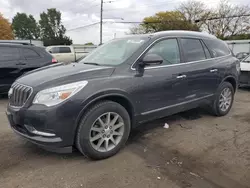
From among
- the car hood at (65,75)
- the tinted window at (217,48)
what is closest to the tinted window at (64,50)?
the tinted window at (217,48)

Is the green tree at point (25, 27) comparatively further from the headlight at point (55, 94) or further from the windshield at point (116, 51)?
the headlight at point (55, 94)

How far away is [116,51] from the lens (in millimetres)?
4102

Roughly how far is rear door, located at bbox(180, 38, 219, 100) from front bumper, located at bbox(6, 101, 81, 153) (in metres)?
2.36

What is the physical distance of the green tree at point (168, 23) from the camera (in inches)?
1538

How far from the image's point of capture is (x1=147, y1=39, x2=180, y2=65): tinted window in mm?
3945

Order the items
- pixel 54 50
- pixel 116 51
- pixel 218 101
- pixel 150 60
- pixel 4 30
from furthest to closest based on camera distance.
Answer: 1. pixel 4 30
2. pixel 54 50
3. pixel 218 101
4. pixel 116 51
5. pixel 150 60

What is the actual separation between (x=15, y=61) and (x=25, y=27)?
65.3 m

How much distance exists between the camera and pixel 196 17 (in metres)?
43.4

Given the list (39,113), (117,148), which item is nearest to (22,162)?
(39,113)

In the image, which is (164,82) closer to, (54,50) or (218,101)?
(218,101)

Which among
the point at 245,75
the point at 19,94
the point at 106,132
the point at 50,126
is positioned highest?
the point at 19,94

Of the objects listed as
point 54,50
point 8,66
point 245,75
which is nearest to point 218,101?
point 245,75

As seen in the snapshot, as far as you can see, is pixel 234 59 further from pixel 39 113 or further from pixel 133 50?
pixel 39 113

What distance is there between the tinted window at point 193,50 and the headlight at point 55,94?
2307mm
